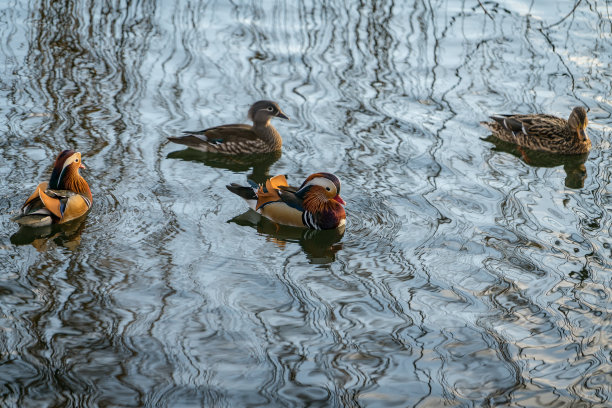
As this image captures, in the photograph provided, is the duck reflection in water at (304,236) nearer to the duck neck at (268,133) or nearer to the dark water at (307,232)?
the dark water at (307,232)

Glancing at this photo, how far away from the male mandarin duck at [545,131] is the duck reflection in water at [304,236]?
2.98 metres

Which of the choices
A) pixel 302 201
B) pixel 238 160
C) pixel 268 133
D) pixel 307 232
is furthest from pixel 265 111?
pixel 307 232

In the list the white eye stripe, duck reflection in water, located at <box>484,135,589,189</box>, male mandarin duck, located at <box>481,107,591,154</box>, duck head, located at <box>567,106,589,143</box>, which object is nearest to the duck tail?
the white eye stripe

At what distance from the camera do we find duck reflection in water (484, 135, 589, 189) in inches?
383

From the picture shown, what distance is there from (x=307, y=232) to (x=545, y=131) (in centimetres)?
354

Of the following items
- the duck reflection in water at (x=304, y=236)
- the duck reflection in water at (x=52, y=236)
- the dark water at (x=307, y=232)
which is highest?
the dark water at (x=307, y=232)

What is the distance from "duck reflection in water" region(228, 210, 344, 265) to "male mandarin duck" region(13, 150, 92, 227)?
1382 mm

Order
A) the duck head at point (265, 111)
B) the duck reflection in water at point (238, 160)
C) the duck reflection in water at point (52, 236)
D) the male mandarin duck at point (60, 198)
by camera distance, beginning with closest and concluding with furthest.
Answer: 1. the duck reflection in water at point (52, 236)
2. the male mandarin duck at point (60, 198)
3. the duck reflection in water at point (238, 160)
4. the duck head at point (265, 111)

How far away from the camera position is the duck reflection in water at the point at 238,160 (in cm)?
949

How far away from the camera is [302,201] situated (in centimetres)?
825

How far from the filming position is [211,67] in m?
11.7

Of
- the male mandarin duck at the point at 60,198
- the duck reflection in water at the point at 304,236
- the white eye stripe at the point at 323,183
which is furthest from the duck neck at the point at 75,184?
the white eye stripe at the point at 323,183

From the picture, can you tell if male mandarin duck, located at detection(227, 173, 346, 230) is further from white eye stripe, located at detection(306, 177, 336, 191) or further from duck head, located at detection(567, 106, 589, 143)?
duck head, located at detection(567, 106, 589, 143)

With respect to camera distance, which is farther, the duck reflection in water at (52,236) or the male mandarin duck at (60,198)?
the male mandarin duck at (60,198)
